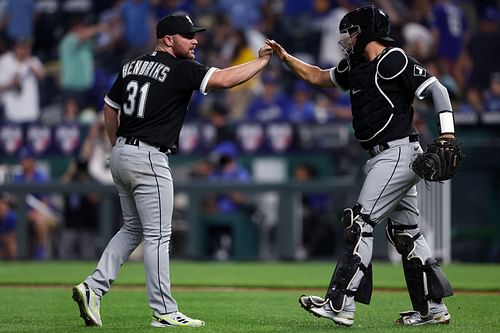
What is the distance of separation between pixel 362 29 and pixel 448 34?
1024 centimetres

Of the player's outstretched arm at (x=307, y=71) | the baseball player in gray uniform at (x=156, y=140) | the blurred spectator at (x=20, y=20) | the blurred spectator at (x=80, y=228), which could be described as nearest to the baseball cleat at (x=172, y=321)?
the baseball player in gray uniform at (x=156, y=140)

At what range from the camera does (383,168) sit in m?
6.40

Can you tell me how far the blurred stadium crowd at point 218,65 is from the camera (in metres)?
15.5

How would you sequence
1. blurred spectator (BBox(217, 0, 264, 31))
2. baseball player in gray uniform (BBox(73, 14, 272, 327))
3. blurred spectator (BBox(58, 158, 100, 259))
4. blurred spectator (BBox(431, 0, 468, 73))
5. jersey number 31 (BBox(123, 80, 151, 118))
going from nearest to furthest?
baseball player in gray uniform (BBox(73, 14, 272, 327)) → jersey number 31 (BBox(123, 80, 151, 118)) → blurred spectator (BBox(58, 158, 100, 259)) → blurred spectator (BBox(431, 0, 468, 73)) → blurred spectator (BBox(217, 0, 264, 31))

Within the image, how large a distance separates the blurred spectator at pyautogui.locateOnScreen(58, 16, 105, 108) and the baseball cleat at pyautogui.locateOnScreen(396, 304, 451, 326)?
12246 millimetres

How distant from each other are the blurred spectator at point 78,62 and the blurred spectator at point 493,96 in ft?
22.7

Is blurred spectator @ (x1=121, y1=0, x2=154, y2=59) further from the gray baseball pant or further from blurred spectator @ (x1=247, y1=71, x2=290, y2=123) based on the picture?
the gray baseball pant

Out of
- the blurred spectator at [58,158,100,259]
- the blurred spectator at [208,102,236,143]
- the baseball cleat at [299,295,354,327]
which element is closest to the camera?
the baseball cleat at [299,295,354,327]

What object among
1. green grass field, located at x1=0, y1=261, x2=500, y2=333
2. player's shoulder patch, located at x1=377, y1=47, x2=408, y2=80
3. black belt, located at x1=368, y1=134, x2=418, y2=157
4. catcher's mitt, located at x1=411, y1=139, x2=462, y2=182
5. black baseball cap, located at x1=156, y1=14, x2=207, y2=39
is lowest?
green grass field, located at x1=0, y1=261, x2=500, y2=333

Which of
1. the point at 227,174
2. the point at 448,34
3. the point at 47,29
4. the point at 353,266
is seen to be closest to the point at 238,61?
the point at 227,174

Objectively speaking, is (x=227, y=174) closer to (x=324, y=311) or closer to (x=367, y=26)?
(x=367, y=26)

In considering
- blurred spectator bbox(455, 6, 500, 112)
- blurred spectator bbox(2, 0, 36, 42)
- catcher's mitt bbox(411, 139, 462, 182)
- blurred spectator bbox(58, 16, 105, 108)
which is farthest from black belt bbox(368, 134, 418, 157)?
blurred spectator bbox(2, 0, 36, 42)

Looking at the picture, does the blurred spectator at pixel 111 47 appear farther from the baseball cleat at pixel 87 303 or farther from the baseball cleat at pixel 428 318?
the baseball cleat at pixel 428 318

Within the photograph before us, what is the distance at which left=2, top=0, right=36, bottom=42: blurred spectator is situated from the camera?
19375 millimetres
